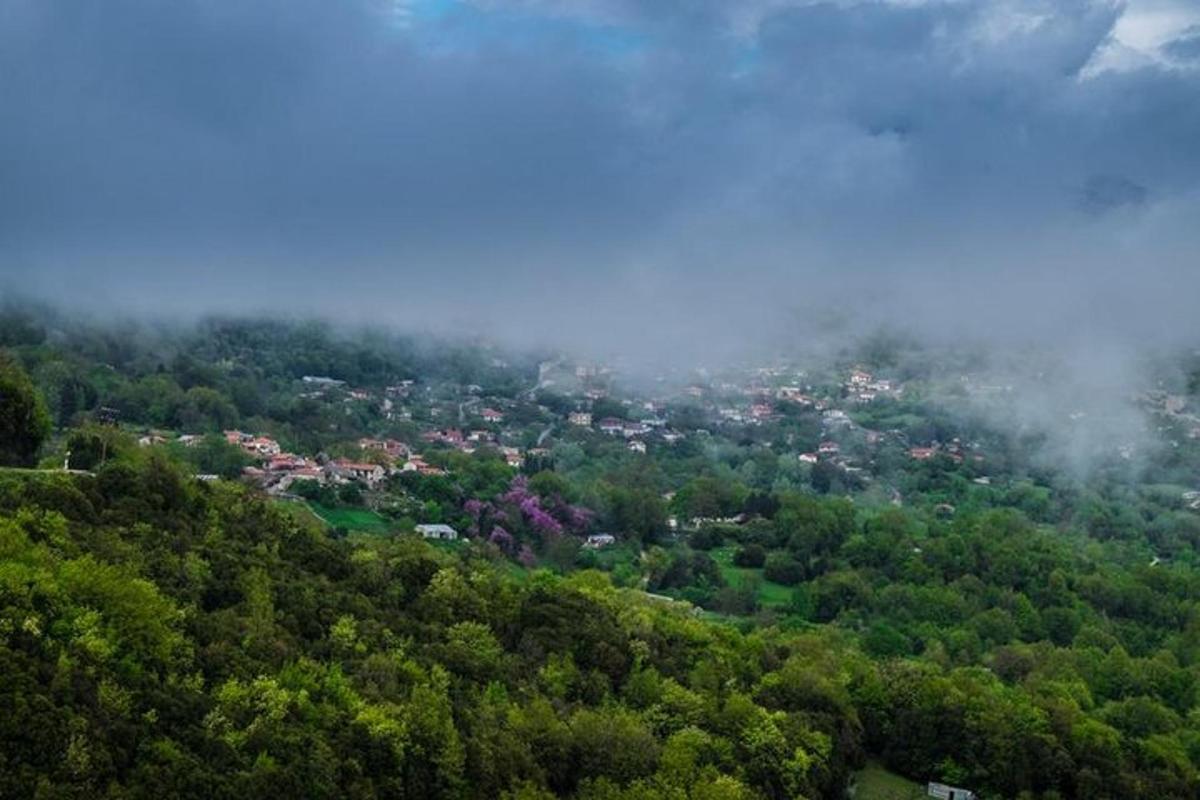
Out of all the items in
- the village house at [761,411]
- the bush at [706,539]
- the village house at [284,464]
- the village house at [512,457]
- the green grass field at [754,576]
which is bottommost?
the green grass field at [754,576]

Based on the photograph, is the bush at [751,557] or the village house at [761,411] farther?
the village house at [761,411]

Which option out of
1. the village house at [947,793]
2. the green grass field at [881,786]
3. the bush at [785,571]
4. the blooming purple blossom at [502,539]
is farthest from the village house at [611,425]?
the village house at [947,793]

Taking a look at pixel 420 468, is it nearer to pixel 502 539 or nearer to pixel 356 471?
pixel 356 471

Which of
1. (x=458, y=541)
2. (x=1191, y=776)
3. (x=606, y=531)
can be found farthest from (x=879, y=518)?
(x=1191, y=776)

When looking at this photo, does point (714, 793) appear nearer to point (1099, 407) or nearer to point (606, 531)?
point (606, 531)

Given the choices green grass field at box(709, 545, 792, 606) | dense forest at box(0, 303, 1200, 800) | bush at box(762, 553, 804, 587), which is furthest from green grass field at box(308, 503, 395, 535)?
bush at box(762, 553, 804, 587)

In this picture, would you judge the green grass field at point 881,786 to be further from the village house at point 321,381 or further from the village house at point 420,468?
the village house at point 321,381
